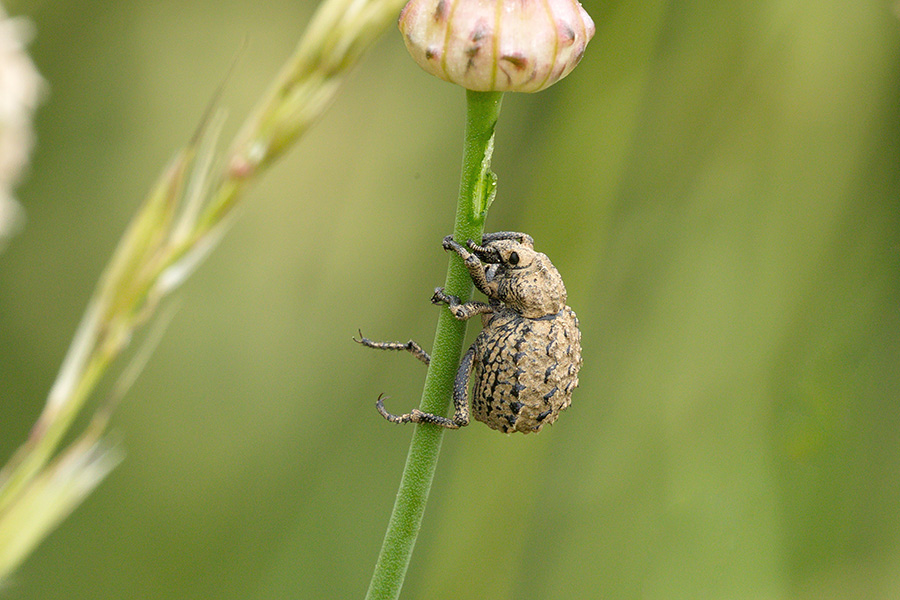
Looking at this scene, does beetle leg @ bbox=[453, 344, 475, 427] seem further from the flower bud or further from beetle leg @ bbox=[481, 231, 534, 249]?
the flower bud

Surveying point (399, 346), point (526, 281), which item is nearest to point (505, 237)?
point (526, 281)

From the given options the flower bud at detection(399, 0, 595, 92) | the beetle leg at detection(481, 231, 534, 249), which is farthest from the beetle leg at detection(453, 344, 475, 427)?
the flower bud at detection(399, 0, 595, 92)

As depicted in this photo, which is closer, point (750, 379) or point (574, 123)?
point (574, 123)

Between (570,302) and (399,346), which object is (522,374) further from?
(570,302)

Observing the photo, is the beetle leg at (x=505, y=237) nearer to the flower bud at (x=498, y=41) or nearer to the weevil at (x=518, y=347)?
the weevil at (x=518, y=347)

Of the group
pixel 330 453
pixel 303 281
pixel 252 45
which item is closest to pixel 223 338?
pixel 303 281

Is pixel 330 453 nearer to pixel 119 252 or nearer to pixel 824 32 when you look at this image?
pixel 119 252

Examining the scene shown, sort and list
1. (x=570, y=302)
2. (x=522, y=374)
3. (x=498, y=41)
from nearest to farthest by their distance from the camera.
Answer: (x=498, y=41) → (x=522, y=374) → (x=570, y=302)
